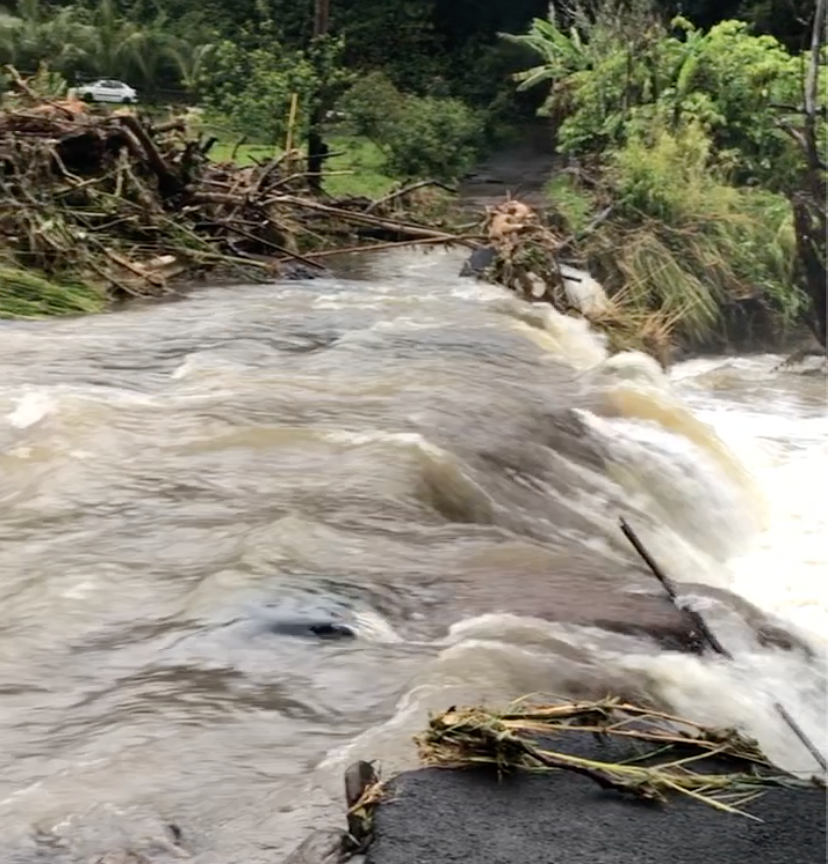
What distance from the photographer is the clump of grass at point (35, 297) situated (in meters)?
10.0

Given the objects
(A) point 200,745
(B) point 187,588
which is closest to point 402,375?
(B) point 187,588

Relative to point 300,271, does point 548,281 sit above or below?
above

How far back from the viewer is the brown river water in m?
3.57

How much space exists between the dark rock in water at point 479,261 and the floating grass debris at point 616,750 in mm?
9026

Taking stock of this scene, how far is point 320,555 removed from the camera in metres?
5.04

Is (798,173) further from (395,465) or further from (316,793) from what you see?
(316,793)

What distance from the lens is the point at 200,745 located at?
3596 mm

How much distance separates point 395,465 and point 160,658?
7.11ft

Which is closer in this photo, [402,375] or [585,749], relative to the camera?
[585,749]

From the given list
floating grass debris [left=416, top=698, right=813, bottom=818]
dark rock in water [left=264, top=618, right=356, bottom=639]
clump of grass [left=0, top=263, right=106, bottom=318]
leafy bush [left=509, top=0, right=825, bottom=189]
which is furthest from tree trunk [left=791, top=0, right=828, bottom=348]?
floating grass debris [left=416, top=698, right=813, bottom=818]

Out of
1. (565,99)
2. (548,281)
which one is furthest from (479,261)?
(565,99)

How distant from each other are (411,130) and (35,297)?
36.1 feet

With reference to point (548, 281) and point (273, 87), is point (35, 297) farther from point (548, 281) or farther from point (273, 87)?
point (273, 87)

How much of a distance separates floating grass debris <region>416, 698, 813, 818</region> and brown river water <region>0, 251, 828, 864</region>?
22 centimetres
